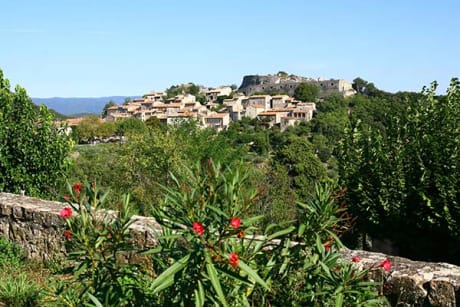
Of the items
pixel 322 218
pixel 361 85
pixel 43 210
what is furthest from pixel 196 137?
pixel 361 85

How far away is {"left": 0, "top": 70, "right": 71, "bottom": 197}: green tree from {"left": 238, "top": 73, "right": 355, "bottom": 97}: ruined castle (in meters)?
103

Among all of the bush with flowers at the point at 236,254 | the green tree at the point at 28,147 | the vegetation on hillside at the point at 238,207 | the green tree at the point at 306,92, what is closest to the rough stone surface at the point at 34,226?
the vegetation on hillside at the point at 238,207

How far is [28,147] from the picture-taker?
8.14 meters

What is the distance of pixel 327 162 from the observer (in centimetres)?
5178

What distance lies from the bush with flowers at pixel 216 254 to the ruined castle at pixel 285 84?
108m

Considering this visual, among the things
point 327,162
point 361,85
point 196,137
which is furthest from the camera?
point 361,85

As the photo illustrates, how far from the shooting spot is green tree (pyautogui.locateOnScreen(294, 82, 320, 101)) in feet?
348

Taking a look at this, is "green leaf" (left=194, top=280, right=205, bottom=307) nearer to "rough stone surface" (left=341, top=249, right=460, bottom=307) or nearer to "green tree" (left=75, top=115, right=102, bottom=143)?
"rough stone surface" (left=341, top=249, right=460, bottom=307)

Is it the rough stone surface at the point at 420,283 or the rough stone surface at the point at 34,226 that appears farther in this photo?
the rough stone surface at the point at 34,226

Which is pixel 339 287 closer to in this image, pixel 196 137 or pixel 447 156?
pixel 447 156

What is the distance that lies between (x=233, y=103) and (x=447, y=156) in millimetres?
92038

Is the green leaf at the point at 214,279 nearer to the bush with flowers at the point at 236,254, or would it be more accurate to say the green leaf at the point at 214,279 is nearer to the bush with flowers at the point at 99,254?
the bush with flowers at the point at 236,254

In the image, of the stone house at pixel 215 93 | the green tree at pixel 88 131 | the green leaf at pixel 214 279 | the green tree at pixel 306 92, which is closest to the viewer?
the green leaf at pixel 214 279

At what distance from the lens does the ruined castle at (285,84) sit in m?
112
